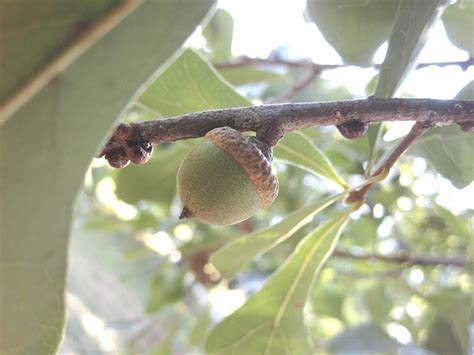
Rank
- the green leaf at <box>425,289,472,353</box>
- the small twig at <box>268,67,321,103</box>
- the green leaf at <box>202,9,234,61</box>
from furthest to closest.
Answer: the green leaf at <box>202,9,234,61</box> → the small twig at <box>268,67,321,103</box> → the green leaf at <box>425,289,472,353</box>

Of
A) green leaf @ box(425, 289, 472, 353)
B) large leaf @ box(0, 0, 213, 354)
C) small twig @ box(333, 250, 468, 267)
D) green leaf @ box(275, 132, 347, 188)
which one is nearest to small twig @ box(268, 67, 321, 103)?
small twig @ box(333, 250, 468, 267)

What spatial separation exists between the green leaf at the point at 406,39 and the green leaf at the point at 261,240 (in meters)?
0.21

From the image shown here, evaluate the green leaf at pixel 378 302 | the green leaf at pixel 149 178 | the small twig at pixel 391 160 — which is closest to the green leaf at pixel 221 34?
the green leaf at pixel 149 178

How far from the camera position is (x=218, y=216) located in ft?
2.39

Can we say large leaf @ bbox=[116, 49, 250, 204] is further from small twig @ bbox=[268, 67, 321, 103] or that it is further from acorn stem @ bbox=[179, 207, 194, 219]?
small twig @ bbox=[268, 67, 321, 103]

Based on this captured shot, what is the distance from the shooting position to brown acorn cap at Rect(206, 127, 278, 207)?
69 centimetres

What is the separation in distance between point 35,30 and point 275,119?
351mm

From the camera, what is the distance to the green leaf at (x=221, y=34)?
218cm

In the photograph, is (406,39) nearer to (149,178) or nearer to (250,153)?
(250,153)

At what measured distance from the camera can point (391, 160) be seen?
2.95 ft

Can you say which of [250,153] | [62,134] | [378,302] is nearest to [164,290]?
[378,302]

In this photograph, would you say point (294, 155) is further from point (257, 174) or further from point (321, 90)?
point (321, 90)

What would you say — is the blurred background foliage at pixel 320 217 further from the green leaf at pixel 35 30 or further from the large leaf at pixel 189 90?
the green leaf at pixel 35 30

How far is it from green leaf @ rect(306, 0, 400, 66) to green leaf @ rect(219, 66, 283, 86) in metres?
1.05
